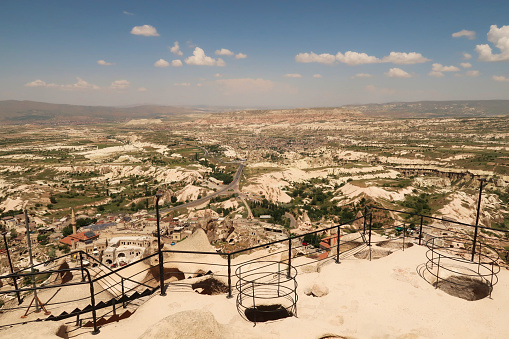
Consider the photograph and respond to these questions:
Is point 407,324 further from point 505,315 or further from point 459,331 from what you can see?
point 505,315

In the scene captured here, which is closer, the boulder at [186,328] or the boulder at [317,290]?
the boulder at [186,328]

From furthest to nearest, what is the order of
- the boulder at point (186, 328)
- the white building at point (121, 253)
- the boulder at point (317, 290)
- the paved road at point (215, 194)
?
the paved road at point (215, 194)
the white building at point (121, 253)
the boulder at point (317, 290)
the boulder at point (186, 328)

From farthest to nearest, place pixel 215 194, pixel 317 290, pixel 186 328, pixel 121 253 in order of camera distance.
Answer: pixel 215 194 < pixel 121 253 < pixel 317 290 < pixel 186 328

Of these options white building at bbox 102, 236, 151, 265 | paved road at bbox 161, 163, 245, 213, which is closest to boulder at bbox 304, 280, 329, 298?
white building at bbox 102, 236, 151, 265

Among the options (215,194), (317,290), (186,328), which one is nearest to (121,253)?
(317,290)

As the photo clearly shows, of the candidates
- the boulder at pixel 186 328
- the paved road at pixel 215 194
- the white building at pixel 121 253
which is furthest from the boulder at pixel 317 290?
the paved road at pixel 215 194

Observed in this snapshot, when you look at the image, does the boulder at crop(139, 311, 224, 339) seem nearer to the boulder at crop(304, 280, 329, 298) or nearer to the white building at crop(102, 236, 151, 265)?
the boulder at crop(304, 280, 329, 298)

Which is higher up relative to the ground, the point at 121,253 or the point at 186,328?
the point at 186,328

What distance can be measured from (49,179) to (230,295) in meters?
108

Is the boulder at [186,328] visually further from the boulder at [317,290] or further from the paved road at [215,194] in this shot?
the paved road at [215,194]

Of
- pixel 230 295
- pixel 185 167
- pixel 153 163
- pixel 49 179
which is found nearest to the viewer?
pixel 230 295

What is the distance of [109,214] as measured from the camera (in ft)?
213

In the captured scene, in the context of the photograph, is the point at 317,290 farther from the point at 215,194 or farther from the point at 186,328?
the point at 215,194

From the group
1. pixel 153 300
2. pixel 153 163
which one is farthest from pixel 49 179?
pixel 153 300
